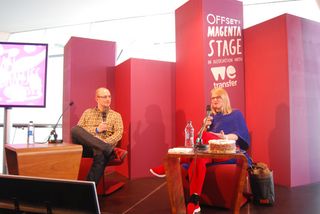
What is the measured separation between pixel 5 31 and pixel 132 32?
335 centimetres

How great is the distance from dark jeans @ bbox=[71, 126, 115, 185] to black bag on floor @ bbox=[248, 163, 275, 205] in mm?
1458

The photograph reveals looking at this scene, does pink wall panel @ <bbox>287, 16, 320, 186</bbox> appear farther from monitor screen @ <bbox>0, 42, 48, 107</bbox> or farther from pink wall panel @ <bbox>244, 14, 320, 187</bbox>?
monitor screen @ <bbox>0, 42, 48, 107</bbox>

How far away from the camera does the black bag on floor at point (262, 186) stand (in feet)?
8.29

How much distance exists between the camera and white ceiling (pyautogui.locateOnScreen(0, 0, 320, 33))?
5344 mm

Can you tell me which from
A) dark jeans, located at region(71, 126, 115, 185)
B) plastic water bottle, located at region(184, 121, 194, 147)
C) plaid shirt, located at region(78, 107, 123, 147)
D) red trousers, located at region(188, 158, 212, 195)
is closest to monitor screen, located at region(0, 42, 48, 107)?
plaid shirt, located at region(78, 107, 123, 147)

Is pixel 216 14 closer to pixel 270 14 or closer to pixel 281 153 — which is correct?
pixel 281 153

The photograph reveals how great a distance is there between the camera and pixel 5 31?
6961mm

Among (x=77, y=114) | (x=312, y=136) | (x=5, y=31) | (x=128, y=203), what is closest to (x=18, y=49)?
(x=77, y=114)

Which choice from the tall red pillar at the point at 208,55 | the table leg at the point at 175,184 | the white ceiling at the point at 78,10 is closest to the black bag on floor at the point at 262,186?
the table leg at the point at 175,184

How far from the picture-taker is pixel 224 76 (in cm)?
367

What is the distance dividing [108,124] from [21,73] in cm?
121

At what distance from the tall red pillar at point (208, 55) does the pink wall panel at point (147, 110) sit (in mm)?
246

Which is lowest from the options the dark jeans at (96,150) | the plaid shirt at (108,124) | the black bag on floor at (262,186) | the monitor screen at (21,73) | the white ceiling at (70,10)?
the black bag on floor at (262,186)

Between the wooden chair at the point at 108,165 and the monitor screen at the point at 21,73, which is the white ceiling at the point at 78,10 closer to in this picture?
the monitor screen at the point at 21,73
